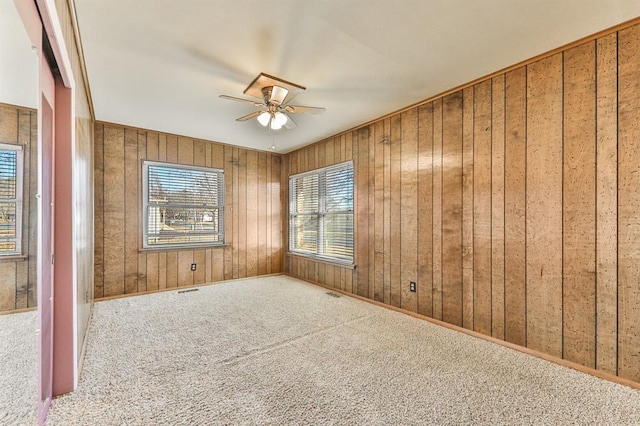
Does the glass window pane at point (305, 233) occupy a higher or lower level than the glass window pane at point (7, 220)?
lower

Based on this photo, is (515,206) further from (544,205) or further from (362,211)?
(362,211)

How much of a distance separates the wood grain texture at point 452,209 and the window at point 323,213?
1.49 metres

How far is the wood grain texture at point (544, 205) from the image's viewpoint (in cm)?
232

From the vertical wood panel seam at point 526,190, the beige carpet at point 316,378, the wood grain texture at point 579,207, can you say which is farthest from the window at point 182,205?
the wood grain texture at point 579,207

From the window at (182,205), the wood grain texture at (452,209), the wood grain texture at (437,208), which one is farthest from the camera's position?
the window at (182,205)

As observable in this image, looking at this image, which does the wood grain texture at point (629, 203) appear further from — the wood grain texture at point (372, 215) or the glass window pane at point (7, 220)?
the glass window pane at point (7, 220)

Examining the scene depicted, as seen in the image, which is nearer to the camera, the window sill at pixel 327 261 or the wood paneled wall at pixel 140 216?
the wood paneled wall at pixel 140 216

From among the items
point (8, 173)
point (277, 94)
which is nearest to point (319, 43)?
point (277, 94)

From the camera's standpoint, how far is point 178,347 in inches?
99.3

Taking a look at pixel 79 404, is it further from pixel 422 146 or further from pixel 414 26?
pixel 422 146

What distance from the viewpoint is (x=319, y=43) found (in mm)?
2223

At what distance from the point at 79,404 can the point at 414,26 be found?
3202 mm

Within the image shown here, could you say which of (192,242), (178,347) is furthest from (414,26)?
(192,242)

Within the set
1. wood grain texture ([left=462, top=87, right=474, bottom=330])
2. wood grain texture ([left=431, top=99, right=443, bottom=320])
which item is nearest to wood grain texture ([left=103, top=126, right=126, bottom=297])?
A: wood grain texture ([left=431, top=99, right=443, bottom=320])
